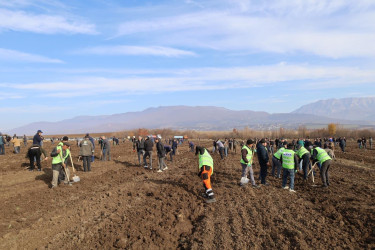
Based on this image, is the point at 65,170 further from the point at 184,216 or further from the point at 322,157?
the point at 322,157

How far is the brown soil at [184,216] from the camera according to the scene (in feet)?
20.0

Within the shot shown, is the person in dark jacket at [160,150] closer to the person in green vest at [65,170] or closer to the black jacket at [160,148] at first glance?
the black jacket at [160,148]

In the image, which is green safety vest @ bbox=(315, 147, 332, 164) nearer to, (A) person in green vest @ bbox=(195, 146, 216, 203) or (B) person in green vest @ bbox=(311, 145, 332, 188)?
(B) person in green vest @ bbox=(311, 145, 332, 188)

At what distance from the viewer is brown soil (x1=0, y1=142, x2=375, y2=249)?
20.0ft

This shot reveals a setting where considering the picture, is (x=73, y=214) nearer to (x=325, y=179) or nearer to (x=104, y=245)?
(x=104, y=245)

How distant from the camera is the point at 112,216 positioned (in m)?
7.63

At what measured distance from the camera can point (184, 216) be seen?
7.64m

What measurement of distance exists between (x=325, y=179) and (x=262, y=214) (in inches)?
174

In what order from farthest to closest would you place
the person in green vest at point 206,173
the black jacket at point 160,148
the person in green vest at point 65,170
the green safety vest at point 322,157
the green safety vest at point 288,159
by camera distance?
the black jacket at point 160,148 → the person in green vest at point 65,170 → the green safety vest at point 322,157 → the green safety vest at point 288,159 → the person in green vest at point 206,173

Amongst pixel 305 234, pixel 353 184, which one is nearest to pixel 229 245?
pixel 305 234

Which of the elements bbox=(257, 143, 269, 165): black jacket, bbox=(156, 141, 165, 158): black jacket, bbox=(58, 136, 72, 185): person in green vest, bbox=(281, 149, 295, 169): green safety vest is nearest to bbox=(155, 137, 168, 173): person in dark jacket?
bbox=(156, 141, 165, 158): black jacket

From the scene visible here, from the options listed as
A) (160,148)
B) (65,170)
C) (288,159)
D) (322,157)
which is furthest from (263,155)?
(65,170)

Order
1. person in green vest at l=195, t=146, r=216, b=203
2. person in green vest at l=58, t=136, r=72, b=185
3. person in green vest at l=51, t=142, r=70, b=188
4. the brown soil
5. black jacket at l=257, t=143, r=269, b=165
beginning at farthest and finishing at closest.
Answer: person in green vest at l=58, t=136, r=72, b=185, person in green vest at l=51, t=142, r=70, b=188, black jacket at l=257, t=143, r=269, b=165, person in green vest at l=195, t=146, r=216, b=203, the brown soil

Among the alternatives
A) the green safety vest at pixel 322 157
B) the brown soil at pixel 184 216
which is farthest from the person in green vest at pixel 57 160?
the green safety vest at pixel 322 157
